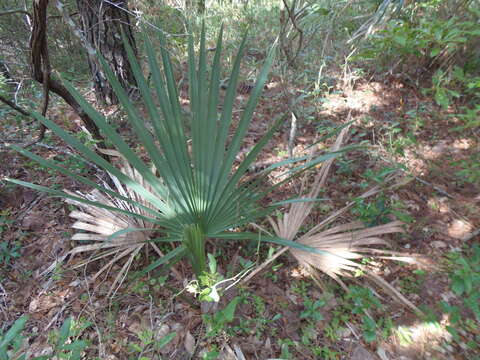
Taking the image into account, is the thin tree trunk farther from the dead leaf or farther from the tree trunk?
the dead leaf

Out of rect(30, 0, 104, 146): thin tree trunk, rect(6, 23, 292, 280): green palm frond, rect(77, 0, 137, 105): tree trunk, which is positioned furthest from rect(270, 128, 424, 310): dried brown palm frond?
rect(77, 0, 137, 105): tree trunk

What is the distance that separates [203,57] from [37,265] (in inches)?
57.6

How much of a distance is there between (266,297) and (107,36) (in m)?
2.58

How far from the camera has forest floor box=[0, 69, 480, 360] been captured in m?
1.28

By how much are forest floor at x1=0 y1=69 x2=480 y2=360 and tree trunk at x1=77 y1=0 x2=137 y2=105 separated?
92cm

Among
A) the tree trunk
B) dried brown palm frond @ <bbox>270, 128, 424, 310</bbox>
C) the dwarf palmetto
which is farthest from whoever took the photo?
the tree trunk

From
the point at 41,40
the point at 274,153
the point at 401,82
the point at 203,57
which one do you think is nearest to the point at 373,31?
the point at 401,82

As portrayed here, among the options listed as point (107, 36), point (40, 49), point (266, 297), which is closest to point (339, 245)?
point (266, 297)

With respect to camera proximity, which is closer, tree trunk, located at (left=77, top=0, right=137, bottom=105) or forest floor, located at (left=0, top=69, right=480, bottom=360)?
forest floor, located at (left=0, top=69, right=480, bottom=360)

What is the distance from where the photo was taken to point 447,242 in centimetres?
174

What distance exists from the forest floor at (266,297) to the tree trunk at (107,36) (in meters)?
0.92

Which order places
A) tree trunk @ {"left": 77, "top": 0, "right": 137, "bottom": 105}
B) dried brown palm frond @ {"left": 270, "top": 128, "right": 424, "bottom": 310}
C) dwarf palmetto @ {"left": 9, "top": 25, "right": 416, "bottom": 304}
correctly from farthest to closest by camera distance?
tree trunk @ {"left": 77, "top": 0, "right": 137, "bottom": 105} < dried brown palm frond @ {"left": 270, "top": 128, "right": 424, "bottom": 310} < dwarf palmetto @ {"left": 9, "top": 25, "right": 416, "bottom": 304}

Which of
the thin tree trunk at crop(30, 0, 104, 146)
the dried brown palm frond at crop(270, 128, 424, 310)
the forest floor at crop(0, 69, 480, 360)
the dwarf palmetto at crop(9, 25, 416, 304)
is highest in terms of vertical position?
the thin tree trunk at crop(30, 0, 104, 146)

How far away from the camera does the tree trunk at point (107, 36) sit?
7.72 ft
